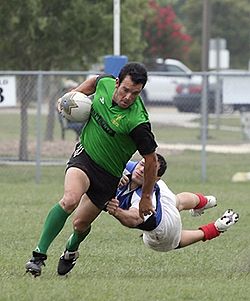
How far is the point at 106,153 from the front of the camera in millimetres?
8625

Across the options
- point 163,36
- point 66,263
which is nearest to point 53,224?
point 66,263

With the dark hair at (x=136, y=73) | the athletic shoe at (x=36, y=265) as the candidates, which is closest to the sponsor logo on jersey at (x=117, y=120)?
the dark hair at (x=136, y=73)

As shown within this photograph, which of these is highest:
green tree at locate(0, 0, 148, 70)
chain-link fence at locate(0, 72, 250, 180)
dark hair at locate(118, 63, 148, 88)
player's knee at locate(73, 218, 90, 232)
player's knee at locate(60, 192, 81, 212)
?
dark hair at locate(118, 63, 148, 88)

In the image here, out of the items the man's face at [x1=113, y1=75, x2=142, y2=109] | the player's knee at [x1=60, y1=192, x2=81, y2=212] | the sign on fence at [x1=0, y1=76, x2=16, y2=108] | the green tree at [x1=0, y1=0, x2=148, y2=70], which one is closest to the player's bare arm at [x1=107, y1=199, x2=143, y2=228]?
the player's knee at [x1=60, y1=192, x2=81, y2=212]

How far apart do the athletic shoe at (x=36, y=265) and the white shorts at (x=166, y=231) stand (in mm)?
952

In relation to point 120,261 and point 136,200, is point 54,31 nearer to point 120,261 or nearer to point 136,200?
point 120,261

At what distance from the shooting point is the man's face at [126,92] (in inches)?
326

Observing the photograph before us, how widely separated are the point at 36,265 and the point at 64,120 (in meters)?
12.7

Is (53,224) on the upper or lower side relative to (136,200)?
lower

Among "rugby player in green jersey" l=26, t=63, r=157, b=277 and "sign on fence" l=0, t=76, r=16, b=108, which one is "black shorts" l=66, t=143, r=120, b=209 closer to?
"rugby player in green jersey" l=26, t=63, r=157, b=277

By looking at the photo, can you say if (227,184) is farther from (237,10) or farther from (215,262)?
(237,10)

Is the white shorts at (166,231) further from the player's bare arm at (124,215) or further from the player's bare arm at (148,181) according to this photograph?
the player's bare arm at (148,181)

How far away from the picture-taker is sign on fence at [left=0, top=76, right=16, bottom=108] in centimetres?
1753

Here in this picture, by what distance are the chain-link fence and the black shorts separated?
8436 mm
